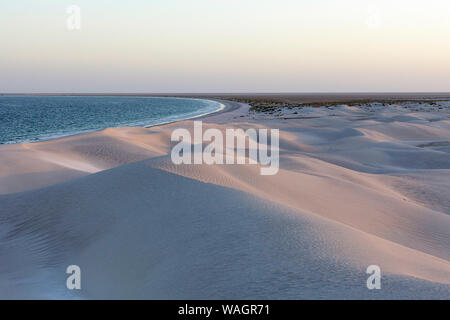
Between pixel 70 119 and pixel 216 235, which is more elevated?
pixel 70 119

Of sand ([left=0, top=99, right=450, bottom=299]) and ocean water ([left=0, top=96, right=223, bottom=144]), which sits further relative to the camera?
ocean water ([left=0, top=96, right=223, bottom=144])

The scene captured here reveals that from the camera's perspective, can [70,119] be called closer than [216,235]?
No

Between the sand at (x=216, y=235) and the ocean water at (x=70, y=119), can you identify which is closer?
the sand at (x=216, y=235)

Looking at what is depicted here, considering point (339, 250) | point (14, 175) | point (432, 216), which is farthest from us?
point (14, 175)

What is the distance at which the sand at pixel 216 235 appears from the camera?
3254 mm

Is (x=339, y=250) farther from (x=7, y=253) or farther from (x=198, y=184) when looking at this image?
(x=7, y=253)

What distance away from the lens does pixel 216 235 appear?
4.13 metres

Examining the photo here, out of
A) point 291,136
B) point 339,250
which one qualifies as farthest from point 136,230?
point 291,136

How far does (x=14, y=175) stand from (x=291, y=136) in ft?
45.0

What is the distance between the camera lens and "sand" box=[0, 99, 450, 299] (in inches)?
128

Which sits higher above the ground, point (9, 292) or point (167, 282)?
point (167, 282)

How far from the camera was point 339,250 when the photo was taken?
3.79 metres
